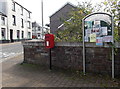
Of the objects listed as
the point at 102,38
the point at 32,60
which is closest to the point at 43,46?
the point at 32,60

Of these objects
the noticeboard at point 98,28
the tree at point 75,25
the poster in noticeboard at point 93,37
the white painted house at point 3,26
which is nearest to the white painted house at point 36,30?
the white painted house at point 3,26

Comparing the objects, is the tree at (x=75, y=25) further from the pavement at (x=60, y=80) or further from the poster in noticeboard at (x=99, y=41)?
the pavement at (x=60, y=80)

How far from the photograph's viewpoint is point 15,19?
3256 cm

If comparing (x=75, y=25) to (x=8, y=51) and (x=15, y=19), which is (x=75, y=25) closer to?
(x=8, y=51)

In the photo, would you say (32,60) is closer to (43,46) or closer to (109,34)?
(43,46)

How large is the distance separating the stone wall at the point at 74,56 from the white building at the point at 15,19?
23866 millimetres

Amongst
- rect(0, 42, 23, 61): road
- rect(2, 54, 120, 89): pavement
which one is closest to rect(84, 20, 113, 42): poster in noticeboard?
rect(2, 54, 120, 89): pavement

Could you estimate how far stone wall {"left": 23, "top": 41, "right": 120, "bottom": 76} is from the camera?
4.81m

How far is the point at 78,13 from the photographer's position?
627 centimetres

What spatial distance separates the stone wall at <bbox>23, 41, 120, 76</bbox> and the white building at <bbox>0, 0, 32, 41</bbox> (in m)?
23.9

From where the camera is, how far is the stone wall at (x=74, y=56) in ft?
15.8

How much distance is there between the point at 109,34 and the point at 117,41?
36cm

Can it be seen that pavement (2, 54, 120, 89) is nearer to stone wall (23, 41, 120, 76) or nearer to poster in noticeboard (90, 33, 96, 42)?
stone wall (23, 41, 120, 76)

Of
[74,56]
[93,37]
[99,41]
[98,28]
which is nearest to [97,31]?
[98,28]
